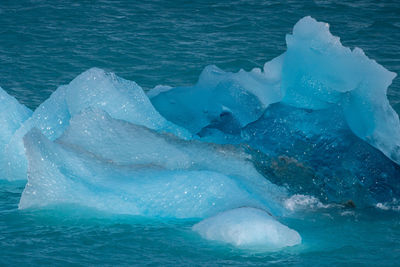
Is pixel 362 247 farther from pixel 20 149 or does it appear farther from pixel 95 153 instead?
pixel 20 149

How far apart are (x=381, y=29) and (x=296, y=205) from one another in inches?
245

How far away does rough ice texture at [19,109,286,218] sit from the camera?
15.9ft

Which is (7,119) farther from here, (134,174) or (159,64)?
(159,64)

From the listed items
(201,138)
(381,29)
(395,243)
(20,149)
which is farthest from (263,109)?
(381,29)

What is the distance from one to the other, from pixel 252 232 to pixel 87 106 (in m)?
1.99

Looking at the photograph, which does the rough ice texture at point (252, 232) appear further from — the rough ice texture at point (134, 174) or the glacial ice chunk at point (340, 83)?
the glacial ice chunk at point (340, 83)

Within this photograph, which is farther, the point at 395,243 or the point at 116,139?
the point at 116,139

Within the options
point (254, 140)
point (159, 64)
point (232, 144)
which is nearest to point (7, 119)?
point (232, 144)

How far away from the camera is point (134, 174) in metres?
5.05

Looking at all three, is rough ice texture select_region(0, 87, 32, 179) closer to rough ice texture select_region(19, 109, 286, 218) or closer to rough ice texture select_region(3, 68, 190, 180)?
rough ice texture select_region(3, 68, 190, 180)

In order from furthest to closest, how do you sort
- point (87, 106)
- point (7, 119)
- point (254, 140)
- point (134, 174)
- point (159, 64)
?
point (159, 64) → point (7, 119) → point (87, 106) → point (254, 140) → point (134, 174)

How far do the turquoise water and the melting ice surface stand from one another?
0.18 metres

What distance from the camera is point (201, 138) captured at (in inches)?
230

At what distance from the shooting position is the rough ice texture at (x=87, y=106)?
5.65 m
